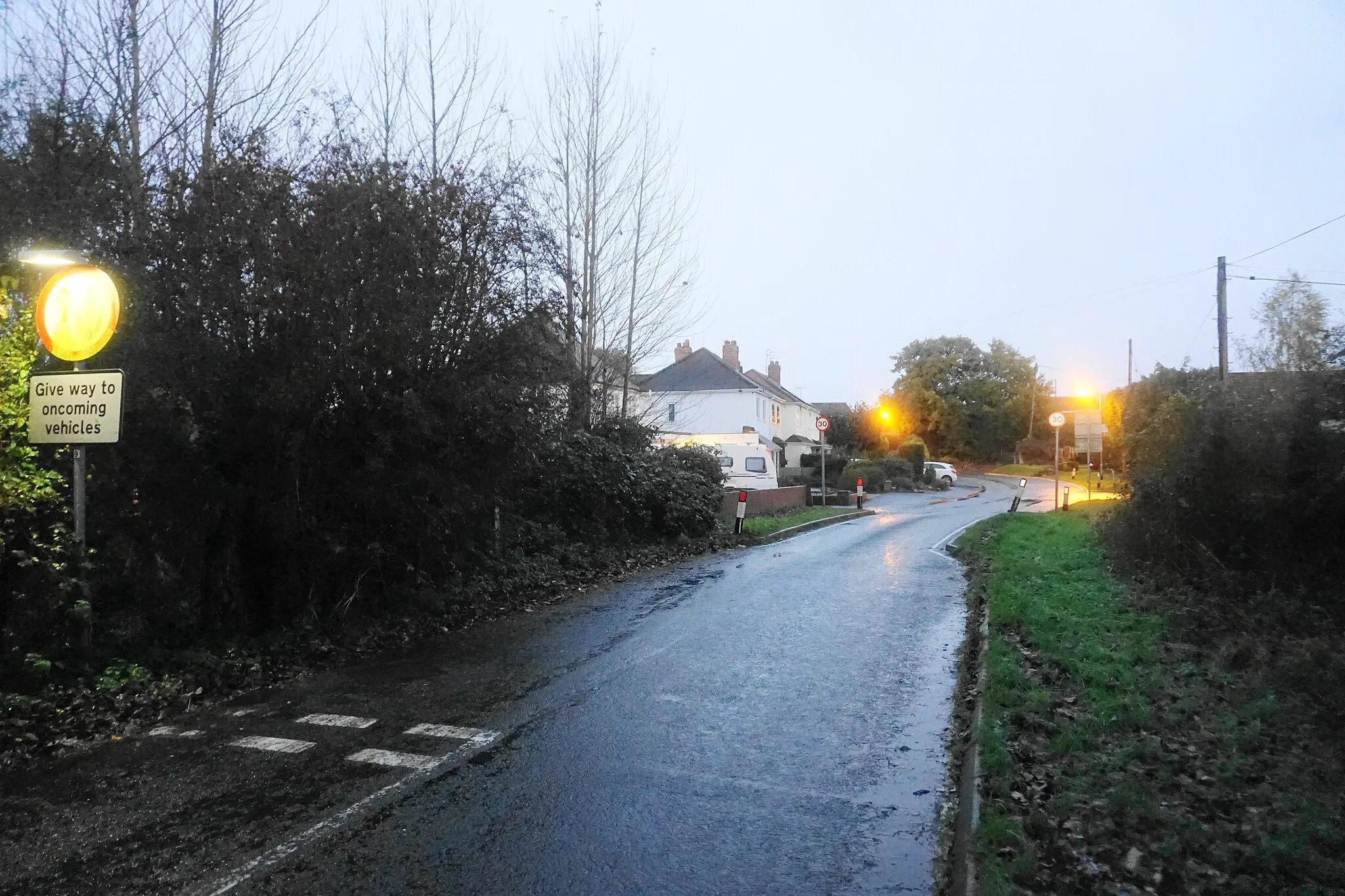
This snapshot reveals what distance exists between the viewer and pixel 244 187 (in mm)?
8500

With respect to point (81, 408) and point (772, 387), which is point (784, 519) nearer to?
point (81, 408)

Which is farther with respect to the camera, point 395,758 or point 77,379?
point 77,379

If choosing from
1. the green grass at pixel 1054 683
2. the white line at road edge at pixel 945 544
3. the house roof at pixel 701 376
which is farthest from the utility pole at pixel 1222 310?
the house roof at pixel 701 376

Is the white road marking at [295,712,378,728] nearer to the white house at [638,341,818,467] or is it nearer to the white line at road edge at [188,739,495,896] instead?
the white line at road edge at [188,739,495,896]

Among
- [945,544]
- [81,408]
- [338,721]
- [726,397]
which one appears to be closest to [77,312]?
[81,408]

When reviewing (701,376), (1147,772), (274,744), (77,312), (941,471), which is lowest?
(274,744)

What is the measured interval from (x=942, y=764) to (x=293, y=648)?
6021mm

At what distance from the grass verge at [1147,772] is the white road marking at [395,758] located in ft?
10.8

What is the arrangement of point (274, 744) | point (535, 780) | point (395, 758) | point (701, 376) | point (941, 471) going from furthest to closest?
1. point (941, 471)
2. point (701, 376)
3. point (274, 744)
4. point (395, 758)
5. point (535, 780)

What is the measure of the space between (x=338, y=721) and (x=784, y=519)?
65.4 feet

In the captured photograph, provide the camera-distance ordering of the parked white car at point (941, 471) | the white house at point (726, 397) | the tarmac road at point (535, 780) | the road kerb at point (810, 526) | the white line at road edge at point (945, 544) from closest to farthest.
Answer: the tarmac road at point (535, 780)
the white line at road edge at point (945, 544)
the road kerb at point (810, 526)
the white house at point (726, 397)
the parked white car at point (941, 471)

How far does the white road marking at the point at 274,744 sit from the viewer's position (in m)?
6.08

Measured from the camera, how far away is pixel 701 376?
2013 inches

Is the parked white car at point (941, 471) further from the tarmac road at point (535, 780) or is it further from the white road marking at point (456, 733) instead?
the white road marking at point (456, 733)
